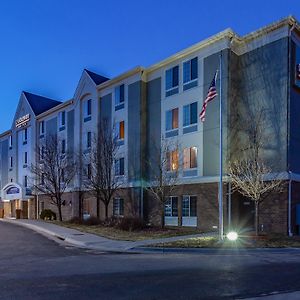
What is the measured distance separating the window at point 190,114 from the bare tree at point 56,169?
47.7 ft

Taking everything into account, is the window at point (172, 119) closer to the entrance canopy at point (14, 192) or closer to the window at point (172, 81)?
the window at point (172, 81)

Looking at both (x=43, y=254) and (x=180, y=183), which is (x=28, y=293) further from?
(x=180, y=183)

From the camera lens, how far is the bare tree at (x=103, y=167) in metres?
32.4

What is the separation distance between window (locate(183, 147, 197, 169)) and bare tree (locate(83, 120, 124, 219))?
22.2 ft

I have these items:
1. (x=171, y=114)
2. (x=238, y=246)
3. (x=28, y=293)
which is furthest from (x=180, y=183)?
(x=28, y=293)

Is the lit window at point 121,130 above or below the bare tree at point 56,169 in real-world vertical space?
above

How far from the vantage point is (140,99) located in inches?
1271

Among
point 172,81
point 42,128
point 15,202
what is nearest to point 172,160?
point 172,81

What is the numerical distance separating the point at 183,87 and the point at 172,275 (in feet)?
67.2

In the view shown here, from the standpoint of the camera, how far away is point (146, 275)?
34.9 feet

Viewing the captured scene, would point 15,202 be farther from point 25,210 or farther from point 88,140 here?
point 88,140

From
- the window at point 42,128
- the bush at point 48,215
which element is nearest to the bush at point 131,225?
the bush at point 48,215

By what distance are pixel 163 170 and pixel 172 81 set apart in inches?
264

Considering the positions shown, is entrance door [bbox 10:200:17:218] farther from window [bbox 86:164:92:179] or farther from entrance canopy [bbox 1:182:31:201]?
window [bbox 86:164:92:179]
